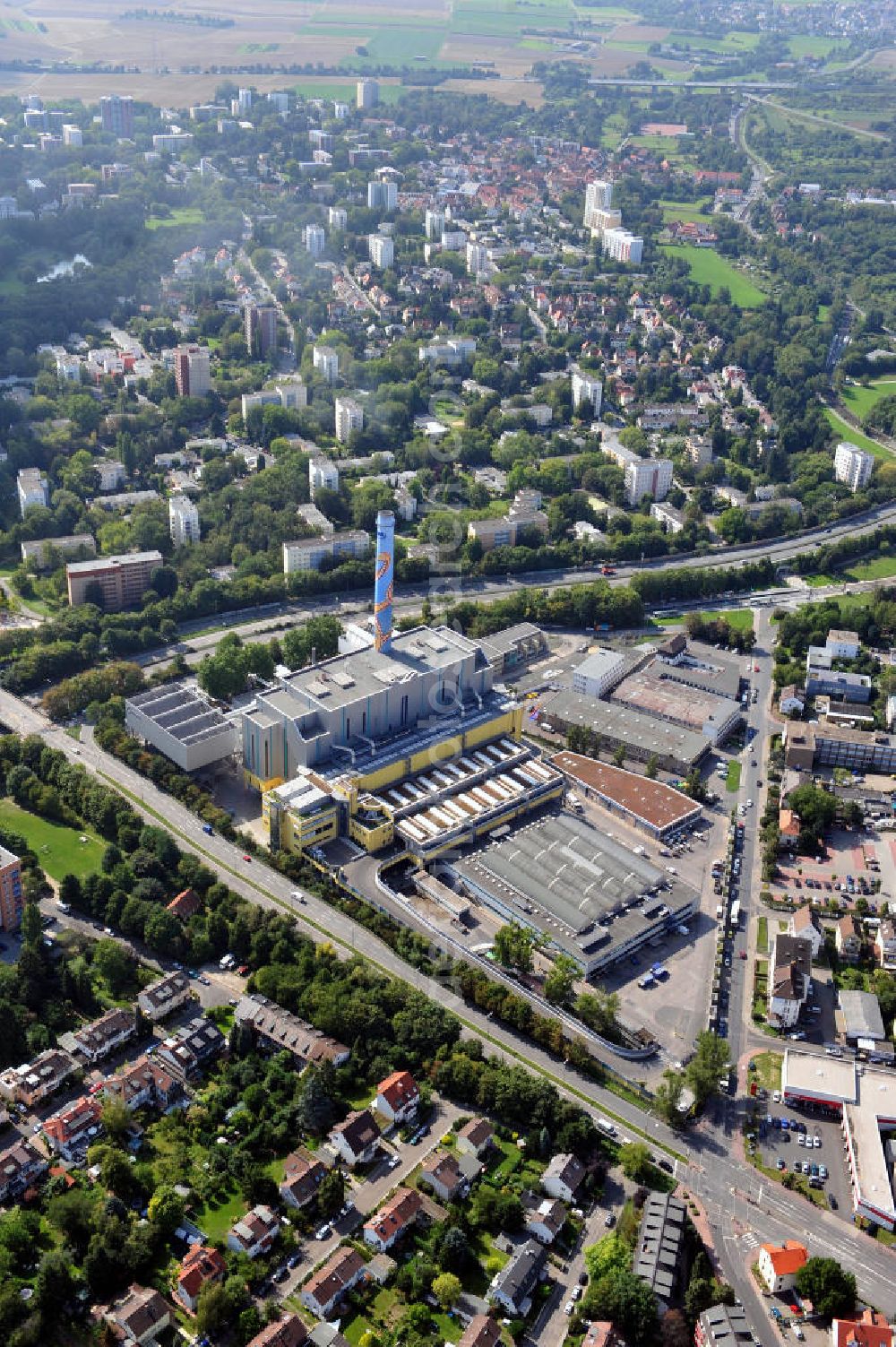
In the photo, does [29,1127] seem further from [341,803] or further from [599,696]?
[599,696]

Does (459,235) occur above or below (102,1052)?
above

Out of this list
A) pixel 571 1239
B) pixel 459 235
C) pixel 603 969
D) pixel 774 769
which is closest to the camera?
pixel 571 1239

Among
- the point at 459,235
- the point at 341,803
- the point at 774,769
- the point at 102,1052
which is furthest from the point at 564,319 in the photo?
the point at 102,1052

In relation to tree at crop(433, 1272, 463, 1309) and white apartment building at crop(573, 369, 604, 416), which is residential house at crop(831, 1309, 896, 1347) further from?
white apartment building at crop(573, 369, 604, 416)

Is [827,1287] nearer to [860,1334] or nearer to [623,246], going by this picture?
[860,1334]

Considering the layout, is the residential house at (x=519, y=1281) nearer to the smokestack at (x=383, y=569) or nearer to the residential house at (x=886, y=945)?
the residential house at (x=886, y=945)

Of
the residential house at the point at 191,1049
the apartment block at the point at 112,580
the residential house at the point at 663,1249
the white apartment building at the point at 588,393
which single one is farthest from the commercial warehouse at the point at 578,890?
the white apartment building at the point at 588,393
